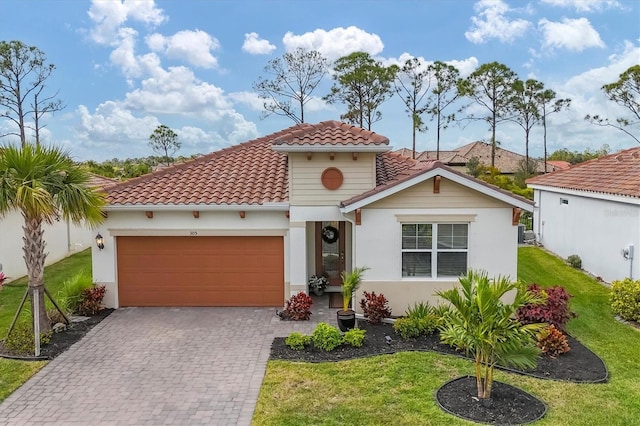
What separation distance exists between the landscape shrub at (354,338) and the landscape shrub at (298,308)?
2254 millimetres

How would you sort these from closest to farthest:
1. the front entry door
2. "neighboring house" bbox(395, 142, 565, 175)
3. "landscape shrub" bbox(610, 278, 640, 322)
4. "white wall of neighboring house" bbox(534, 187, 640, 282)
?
1. "landscape shrub" bbox(610, 278, 640, 322)
2. "white wall of neighboring house" bbox(534, 187, 640, 282)
3. the front entry door
4. "neighboring house" bbox(395, 142, 565, 175)

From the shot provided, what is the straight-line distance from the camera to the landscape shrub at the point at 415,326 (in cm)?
1151

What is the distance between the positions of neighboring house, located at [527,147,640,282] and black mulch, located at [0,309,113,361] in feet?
41.2

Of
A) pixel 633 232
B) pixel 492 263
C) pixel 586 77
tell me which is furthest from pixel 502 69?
pixel 492 263

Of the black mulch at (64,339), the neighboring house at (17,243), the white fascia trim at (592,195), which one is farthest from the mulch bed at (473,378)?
the neighboring house at (17,243)

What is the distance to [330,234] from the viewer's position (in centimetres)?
1631

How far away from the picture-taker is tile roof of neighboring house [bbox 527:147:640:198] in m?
16.5

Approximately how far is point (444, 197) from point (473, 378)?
5.16 meters

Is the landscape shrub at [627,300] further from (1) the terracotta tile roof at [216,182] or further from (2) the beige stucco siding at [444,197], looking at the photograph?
(1) the terracotta tile roof at [216,182]

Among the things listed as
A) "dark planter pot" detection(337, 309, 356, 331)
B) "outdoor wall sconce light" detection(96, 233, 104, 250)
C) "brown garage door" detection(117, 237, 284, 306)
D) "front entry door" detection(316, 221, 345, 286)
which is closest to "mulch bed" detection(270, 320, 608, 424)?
"dark planter pot" detection(337, 309, 356, 331)

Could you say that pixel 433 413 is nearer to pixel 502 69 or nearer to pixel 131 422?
pixel 131 422

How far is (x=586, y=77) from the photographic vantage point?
104 feet

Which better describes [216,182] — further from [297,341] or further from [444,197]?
[444,197]

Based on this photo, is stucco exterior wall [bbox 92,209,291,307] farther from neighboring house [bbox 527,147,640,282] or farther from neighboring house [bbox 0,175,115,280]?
neighboring house [bbox 527,147,640,282]
